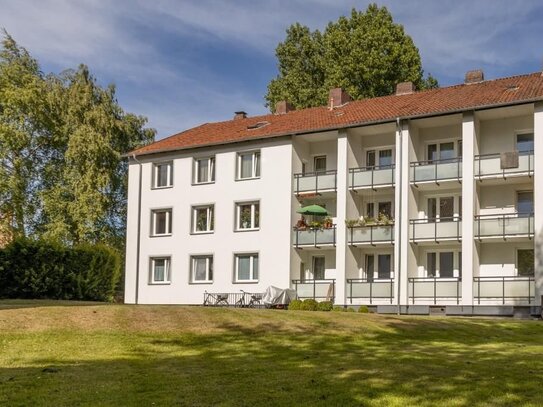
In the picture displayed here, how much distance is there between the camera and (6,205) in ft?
164

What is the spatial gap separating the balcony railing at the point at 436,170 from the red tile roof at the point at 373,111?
225 centimetres

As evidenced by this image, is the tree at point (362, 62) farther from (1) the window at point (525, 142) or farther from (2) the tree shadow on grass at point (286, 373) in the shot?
(2) the tree shadow on grass at point (286, 373)

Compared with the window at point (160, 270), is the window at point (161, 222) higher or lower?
higher

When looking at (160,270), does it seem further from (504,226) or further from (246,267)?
(504,226)

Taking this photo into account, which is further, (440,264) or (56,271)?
(440,264)

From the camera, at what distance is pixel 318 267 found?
38.6 metres

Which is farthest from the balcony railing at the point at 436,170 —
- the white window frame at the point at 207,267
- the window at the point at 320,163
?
the white window frame at the point at 207,267

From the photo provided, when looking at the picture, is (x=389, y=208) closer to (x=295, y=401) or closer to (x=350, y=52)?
(x=350, y=52)

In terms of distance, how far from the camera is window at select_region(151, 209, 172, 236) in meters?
42.1

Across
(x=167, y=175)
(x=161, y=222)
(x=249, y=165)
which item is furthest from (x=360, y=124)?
(x=161, y=222)

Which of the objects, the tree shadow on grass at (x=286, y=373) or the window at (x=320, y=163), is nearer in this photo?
the tree shadow on grass at (x=286, y=373)

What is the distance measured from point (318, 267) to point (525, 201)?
10499 mm

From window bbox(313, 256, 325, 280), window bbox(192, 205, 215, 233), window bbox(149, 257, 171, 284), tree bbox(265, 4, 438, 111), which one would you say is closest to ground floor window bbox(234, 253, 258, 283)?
window bbox(192, 205, 215, 233)

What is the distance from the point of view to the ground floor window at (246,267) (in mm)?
38781
